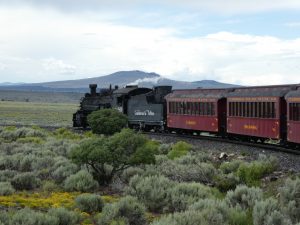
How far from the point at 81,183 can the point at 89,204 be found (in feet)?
11.5

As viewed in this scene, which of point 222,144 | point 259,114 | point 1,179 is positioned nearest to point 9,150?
point 1,179

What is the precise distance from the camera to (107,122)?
119 ft

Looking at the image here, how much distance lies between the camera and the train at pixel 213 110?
2266 centimetres

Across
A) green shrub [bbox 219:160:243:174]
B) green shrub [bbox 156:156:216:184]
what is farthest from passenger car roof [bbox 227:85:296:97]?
green shrub [bbox 156:156:216:184]

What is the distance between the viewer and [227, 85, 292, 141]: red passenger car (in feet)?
74.6

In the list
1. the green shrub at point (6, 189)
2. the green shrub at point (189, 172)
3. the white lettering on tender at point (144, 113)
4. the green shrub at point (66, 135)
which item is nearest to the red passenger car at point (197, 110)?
the white lettering on tender at point (144, 113)

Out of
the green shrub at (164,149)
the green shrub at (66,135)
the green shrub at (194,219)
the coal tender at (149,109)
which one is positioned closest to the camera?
the green shrub at (194,219)

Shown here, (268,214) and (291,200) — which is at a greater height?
(268,214)

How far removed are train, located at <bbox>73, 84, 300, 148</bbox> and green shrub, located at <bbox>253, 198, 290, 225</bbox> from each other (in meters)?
9.90

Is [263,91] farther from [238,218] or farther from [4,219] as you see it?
[4,219]

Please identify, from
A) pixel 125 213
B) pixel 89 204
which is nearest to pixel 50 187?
pixel 89 204

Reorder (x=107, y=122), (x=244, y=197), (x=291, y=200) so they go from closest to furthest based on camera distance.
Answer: (x=291, y=200) → (x=244, y=197) → (x=107, y=122)

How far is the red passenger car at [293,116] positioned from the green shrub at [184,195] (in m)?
7.63

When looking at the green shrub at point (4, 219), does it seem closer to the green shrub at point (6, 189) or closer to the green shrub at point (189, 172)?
the green shrub at point (6, 189)
